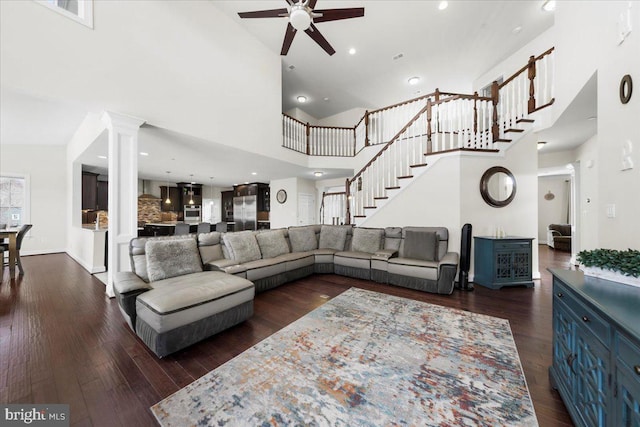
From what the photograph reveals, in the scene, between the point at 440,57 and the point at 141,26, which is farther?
the point at 440,57

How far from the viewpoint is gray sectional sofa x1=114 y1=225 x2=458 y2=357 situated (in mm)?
2098

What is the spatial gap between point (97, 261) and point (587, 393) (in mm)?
6819

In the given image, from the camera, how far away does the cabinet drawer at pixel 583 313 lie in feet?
3.47

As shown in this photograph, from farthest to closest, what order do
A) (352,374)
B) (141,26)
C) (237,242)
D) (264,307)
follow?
(237,242) < (141,26) < (264,307) < (352,374)

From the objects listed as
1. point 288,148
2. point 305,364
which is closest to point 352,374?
point 305,364

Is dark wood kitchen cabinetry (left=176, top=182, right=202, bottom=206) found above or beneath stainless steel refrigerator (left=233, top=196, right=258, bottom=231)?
above

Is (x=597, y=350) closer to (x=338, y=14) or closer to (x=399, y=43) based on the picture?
(x=338, y=14)

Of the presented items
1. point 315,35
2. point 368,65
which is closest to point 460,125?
point 368,65

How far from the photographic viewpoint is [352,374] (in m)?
1.75

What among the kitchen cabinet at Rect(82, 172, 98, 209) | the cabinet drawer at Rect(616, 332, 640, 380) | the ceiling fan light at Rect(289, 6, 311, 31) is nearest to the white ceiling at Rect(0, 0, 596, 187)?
the kitchen cabinet at Rect(82, 172, 98, 209)

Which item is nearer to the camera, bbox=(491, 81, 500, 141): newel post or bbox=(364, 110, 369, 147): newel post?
bbox=(491, 81, 500, 141): newel post

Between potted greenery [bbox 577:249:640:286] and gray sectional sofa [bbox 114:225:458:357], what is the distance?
6.33 ft

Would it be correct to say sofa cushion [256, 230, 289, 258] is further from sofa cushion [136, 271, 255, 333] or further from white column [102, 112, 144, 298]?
white column [102, 112, 144, 298]

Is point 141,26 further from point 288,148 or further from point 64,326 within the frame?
point 64,326
